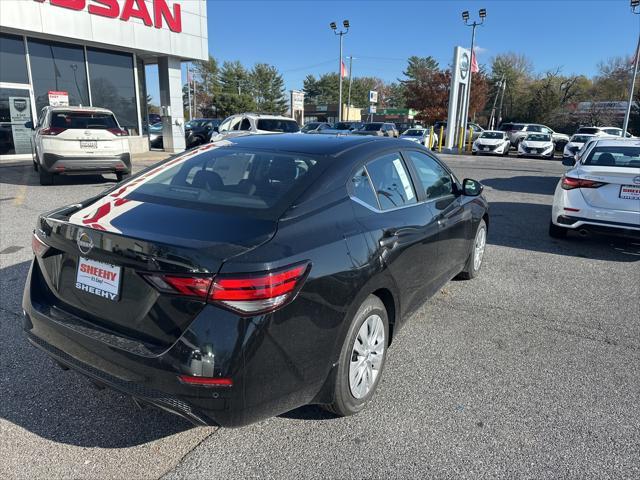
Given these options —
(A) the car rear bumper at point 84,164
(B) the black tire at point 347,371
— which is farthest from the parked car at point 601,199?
(A) the car rear bumper at point 84,164

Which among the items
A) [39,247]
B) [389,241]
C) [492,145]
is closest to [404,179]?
[389,241]

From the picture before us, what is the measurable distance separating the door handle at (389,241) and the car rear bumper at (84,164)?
932 centimetres

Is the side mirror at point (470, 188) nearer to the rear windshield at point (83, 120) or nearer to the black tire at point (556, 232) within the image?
the black tire at point (556, 232)

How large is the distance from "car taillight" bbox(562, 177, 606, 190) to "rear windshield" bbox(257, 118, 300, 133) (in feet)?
37.8

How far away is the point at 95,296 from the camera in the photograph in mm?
2285

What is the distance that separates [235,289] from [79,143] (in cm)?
985

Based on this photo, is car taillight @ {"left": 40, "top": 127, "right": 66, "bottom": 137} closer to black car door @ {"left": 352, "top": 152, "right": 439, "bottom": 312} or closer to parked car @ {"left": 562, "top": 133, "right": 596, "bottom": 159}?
black car door @ {"left": 352, "top": 152, "right": 439, "bottom": 312}

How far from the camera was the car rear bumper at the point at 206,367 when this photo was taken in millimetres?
1981

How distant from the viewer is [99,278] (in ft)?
7.38

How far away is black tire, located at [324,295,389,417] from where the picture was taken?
8.20 ft

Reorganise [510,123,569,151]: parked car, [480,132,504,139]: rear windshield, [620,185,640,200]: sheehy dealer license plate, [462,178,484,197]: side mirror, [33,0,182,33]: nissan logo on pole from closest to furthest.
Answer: [462,178,484,197]: side mirror < [620,185,640,200]: sheehy dealer license plate < [33,0,182,33]: nissan logo on pole < [480,132,504,139]: rear windshield < [510,123,569,151]: parked car

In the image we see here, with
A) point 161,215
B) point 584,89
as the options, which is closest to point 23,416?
point 161,215

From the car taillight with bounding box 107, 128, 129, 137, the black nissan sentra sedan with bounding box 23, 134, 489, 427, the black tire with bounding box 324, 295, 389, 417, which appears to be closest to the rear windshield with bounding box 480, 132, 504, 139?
the car taillight with bounding box 107, 128, 129, 137

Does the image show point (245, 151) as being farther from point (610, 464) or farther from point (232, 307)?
point (610, 464)
